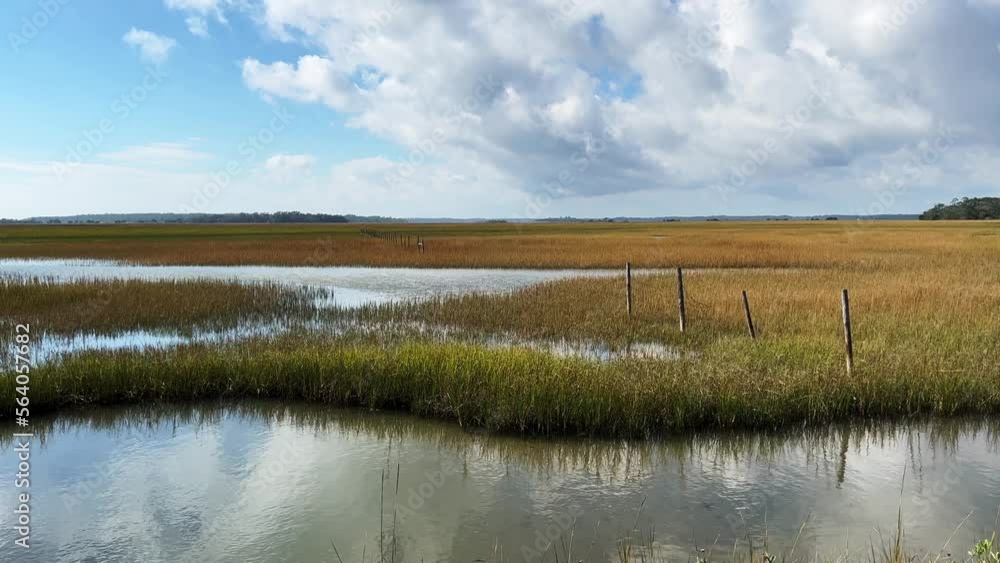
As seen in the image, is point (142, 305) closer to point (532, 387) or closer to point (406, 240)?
point (532, 387)

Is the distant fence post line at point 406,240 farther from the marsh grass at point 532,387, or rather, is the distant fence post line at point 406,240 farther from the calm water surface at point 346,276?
the marsh grass at point 532,387

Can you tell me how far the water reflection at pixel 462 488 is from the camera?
5.41 meters

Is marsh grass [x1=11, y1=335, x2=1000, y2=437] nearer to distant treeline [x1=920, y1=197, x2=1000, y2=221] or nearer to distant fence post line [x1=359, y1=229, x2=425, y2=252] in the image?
distant fence post line [x1=359, y1=229, x2=425, y2=252]

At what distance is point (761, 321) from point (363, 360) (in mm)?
8841

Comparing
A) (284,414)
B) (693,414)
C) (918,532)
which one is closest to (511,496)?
(693,414)

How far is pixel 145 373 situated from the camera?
31.5 ft

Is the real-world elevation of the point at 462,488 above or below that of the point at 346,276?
below

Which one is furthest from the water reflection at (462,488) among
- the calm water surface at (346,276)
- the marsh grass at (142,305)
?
the calm water surface at (346,276)

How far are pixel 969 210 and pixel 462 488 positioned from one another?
147639 millimetres

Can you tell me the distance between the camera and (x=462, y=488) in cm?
653

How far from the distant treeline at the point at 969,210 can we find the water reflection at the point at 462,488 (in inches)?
5208

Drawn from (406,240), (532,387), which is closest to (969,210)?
(406,240)

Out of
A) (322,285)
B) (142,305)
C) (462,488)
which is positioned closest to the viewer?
(462,488)

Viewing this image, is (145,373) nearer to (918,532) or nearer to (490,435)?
(490,435)
